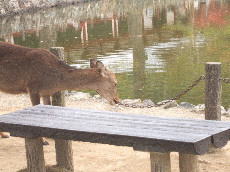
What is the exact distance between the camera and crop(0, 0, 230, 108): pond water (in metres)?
13.0

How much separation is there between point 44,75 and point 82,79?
2.00 feet

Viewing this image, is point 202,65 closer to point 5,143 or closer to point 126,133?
point 5,143

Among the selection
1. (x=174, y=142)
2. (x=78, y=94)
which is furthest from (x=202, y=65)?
(x=174, y=142)

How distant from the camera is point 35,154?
5.77 m

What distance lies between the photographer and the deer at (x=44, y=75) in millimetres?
7840

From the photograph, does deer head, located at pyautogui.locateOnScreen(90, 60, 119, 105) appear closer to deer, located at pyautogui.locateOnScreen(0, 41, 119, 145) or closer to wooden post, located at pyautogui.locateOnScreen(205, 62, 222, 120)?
deer, located at pyautogui.locateOnScreen(0, 41, 119, 145)

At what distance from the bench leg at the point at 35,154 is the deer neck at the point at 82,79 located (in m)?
2.18

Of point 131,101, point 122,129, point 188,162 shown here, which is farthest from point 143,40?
point 122,129

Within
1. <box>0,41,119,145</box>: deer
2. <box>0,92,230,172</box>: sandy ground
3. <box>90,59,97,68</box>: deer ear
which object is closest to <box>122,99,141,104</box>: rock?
<box>0,92,230,172</box>: sandy ground

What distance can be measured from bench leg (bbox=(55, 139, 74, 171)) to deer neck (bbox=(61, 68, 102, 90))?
1074mm

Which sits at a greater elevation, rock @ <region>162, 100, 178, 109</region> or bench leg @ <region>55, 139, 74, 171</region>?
bench leg @ <region>55, 139, 74, 171</region>

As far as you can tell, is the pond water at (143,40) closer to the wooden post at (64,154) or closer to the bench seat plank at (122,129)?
the wooden post at (64,154)

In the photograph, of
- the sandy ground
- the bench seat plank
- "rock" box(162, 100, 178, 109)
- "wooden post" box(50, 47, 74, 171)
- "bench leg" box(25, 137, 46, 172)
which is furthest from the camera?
"rock" box(162, 100, 178, 109)

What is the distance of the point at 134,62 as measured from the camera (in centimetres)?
1593
